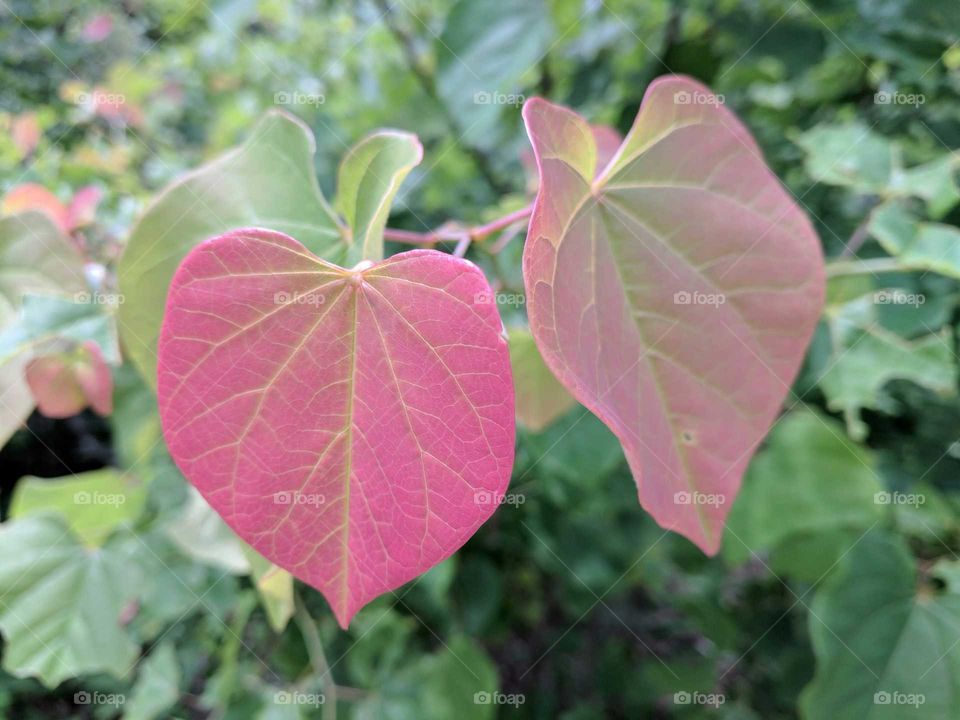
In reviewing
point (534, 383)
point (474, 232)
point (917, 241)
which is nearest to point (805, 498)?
point (917, 241)

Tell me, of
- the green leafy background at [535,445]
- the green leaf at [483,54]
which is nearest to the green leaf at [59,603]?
the green leafy background at [535,445]

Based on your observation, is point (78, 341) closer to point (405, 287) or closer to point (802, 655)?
point (405, 287)

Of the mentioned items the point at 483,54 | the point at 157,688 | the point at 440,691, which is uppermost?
the point at 483,54

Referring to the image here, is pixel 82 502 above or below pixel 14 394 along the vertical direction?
below

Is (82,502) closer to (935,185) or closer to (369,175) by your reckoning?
(369,175)

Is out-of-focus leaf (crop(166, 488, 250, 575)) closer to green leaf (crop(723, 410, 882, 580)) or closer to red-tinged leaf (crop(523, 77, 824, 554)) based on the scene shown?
red-tinged leaf (crop(523, 77, 824, 554))

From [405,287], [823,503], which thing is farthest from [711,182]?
[823,503]
